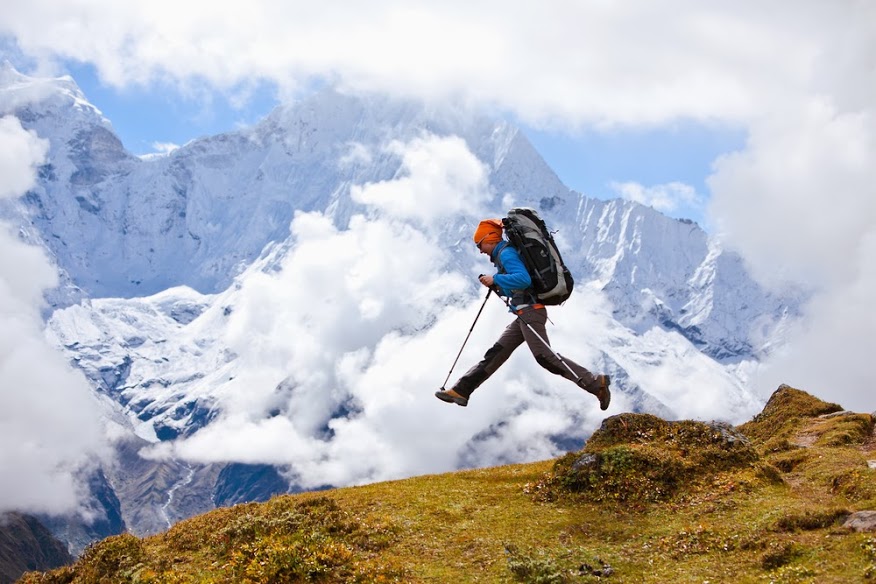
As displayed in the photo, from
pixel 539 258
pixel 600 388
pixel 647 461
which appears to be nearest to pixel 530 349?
pixel 600 388

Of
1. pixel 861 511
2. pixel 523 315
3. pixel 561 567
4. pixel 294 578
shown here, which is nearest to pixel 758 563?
pixel 861 511

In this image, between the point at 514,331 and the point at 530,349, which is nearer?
the point at 530,349

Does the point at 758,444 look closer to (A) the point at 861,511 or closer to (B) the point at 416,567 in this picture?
(A) the point at 861,511

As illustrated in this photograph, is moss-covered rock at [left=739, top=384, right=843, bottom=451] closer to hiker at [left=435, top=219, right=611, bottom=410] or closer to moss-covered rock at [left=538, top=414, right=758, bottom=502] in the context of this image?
moss-covered rock at [left=538, top=414, right=758, bottom=502]

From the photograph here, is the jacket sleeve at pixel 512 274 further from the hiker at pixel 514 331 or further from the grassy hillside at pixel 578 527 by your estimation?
the grassy hillside at pixel 578 527

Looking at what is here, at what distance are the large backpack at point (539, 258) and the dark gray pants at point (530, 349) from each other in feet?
1.79

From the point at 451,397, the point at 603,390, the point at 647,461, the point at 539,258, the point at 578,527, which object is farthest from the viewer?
the point at 647,461

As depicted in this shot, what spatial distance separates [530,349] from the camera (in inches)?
760

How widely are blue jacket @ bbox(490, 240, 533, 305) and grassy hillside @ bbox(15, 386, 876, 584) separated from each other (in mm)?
5063

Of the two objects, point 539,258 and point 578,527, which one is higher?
point 539,258

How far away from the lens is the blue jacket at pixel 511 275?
61.6 feet

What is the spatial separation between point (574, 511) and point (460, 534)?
3066 millimetres

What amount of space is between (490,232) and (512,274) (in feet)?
4.89

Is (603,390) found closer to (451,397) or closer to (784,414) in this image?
(451,397)
